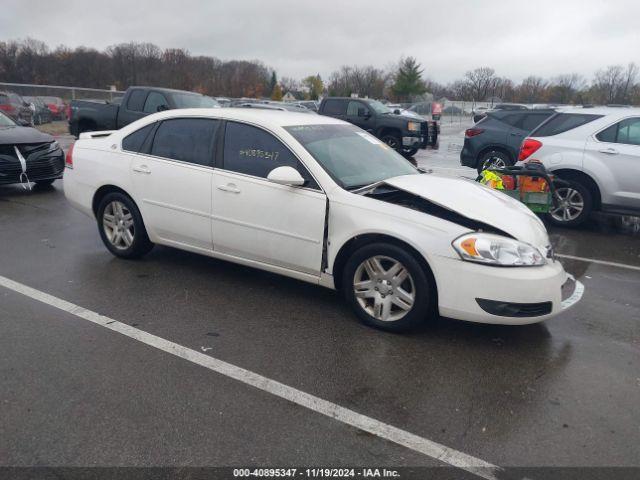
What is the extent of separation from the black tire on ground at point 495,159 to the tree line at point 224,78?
44.1 metres

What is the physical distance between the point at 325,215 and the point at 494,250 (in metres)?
1.31

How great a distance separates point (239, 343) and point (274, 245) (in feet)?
3.15

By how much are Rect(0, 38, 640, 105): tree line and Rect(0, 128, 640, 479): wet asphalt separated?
5211 cm

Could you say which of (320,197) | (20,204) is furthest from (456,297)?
(20,204)

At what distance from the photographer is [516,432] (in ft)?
9.72

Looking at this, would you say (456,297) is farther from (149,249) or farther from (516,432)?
(149,249)

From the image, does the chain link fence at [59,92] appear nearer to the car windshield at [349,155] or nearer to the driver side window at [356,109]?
the driver side window at [356,109]

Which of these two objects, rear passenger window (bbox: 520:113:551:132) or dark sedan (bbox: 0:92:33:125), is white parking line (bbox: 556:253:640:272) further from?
dark sedan (bbox: 0:92:33:125)

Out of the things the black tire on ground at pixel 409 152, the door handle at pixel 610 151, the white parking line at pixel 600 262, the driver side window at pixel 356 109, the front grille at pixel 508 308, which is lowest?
the white parking line at pixel 600 262

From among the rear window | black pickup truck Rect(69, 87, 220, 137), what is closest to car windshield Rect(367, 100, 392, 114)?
black pickup truck Rect(69, 87, 220, 137)

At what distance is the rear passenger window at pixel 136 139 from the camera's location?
17.9ft

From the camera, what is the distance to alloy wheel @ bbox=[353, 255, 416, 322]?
13.2ft

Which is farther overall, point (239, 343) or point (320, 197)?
point (320, 197)

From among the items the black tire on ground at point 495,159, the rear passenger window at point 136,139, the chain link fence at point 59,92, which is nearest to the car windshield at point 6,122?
the rear passenger window at point 136,139
